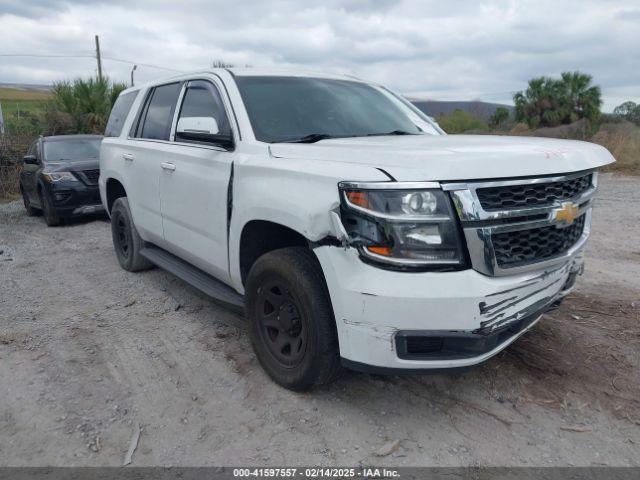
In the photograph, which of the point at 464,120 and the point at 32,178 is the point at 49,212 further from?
the point at 464,120

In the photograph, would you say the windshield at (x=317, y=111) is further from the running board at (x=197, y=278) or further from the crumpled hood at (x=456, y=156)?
the running board at (x=197, y=278)

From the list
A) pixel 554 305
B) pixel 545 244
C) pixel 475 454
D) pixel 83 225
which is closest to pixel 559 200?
pixel 545 244

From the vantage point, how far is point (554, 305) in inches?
124

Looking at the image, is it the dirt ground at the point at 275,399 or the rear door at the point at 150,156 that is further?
the rear door at the point at 150,156

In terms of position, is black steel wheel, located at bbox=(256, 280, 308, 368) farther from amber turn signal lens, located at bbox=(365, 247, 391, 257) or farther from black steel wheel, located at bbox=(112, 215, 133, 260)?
black steel wheel, located at bbox=(112, 215, 133, 260)

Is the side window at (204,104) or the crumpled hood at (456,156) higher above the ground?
the side window at (204,104)

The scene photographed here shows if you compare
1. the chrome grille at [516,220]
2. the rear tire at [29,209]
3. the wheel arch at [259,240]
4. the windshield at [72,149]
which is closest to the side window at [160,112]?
the wheel arch at [259,240]

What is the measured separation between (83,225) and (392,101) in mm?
6686

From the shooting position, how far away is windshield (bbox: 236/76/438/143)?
3.65 metres

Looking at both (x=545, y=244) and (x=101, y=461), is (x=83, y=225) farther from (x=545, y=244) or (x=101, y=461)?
(x=545, y=244)

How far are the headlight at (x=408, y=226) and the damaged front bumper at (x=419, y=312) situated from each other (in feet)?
0.22

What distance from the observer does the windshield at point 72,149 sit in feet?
32.2

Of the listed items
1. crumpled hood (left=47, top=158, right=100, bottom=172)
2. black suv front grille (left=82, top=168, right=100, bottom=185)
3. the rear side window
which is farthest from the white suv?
crumpled hood (left=47, top=158, right=100, bottom=172)

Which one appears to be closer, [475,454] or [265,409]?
[475,454]
